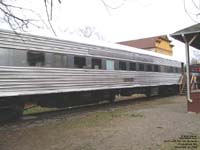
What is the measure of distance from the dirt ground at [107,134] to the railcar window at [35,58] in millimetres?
2195

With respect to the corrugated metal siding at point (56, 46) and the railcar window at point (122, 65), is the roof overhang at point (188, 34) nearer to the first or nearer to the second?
the corrugated metal siding at point (56, 46)

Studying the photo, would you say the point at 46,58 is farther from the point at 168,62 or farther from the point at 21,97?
the point at 168,62

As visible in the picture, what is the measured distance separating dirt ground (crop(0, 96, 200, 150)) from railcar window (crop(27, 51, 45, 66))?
86.4 inches

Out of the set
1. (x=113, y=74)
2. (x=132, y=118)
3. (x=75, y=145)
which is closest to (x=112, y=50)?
(x=113, y=74)

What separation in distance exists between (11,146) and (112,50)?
33.5 ft

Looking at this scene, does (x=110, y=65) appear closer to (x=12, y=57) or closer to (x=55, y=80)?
(x=55, y=80)

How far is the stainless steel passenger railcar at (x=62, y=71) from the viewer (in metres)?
11.0

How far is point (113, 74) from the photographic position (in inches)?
655

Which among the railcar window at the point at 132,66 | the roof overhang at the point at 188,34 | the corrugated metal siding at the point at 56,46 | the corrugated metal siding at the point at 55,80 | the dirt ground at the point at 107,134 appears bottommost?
the dirt ground at the point at 107,134

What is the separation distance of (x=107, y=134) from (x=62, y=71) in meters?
5.50

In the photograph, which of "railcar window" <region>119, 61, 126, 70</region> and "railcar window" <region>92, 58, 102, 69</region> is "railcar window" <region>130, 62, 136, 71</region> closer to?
"railcar window" <region>119, 61, 126, 70</region>

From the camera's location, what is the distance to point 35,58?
39.2ft

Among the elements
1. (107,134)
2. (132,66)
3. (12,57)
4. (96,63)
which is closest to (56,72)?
(12,57)

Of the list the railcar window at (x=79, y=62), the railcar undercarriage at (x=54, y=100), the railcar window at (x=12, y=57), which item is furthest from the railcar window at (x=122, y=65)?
the railcar window at (x=12, y=57)
